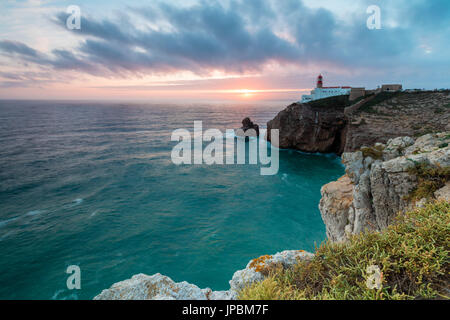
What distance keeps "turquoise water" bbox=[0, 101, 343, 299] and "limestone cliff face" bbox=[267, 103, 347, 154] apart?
874cm

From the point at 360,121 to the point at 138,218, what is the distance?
3661 cm

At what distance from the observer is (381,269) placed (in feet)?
11.2

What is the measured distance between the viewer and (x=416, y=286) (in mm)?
3121

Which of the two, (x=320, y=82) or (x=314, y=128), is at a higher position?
(x=320, y=82)

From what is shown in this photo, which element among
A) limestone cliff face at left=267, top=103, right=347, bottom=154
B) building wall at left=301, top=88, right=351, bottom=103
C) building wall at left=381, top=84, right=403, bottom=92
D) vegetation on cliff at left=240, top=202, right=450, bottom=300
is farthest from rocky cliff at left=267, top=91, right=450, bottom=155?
vegetation on cliff at left=240, top=202, right=450, bottom=300

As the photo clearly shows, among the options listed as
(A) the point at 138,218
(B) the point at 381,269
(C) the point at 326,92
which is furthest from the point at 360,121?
(C) the point at 326,92

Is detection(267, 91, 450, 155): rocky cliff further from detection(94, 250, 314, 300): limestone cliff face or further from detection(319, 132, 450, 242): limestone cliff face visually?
detection(94, 250, 314, 300): limestone cliff face

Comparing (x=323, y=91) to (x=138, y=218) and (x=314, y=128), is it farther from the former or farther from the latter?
(x=138, y=218)

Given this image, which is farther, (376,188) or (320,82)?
(320,82)

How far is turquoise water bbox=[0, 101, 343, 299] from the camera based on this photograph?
13.6 m

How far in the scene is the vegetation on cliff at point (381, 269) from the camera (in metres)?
3.07

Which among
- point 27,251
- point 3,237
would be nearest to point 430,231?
point 27,251

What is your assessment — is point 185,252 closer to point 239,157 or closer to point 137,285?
point 137,285
